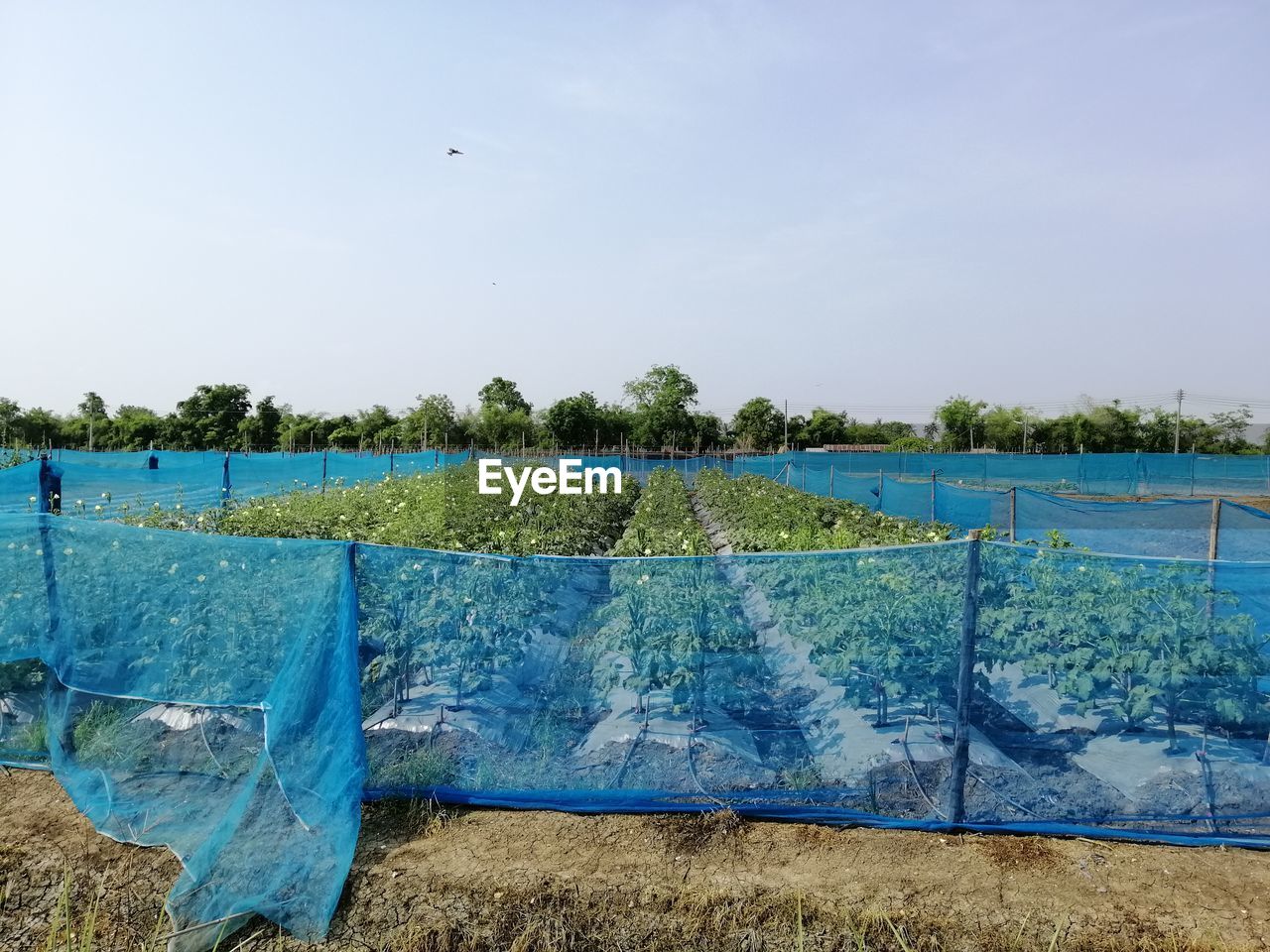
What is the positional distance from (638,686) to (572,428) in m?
41.6

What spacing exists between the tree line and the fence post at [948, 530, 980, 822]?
114 feet

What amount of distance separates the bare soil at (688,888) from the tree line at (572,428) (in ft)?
114

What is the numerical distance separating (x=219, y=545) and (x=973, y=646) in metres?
3.35

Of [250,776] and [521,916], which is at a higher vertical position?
[250,776]

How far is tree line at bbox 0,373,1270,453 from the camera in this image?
144 feet

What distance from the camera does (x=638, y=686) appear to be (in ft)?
11.1

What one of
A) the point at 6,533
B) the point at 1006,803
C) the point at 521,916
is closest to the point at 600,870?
the point at 521,916

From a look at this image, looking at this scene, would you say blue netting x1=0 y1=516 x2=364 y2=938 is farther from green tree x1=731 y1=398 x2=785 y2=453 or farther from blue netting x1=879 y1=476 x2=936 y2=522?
green tree x1=731 y1=398 x2=785 y2=453

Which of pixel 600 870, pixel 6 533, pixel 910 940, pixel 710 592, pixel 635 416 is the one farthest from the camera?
pixel 635 416

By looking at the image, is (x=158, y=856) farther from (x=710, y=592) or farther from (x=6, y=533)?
(x=710, y=592)

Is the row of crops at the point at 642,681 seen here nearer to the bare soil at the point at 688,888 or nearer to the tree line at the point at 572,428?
the bare soil at the point at 688,888

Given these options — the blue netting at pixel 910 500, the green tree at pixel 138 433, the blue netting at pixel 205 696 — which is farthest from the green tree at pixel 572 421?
the blue netting at pixel 205 696

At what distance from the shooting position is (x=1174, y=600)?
3.20 metres

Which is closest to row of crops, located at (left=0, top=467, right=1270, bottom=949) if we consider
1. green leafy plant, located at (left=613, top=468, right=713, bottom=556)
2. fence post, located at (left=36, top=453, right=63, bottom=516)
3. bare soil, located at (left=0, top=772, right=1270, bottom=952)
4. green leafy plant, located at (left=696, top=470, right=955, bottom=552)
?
bare soil, located at (left=0, top=772, right=1270, bottom=952)
